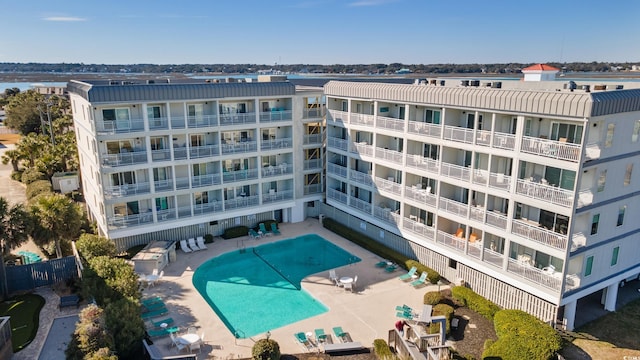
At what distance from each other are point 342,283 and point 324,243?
8.06 meters

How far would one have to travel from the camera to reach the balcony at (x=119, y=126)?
31625 mm

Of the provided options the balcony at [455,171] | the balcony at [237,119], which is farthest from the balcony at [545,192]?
the balcony at [237,119]

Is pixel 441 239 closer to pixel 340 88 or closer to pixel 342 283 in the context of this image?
pixel 342 283

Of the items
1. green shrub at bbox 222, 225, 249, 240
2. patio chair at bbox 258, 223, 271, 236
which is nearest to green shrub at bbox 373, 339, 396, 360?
patio chair at bbox 258, 223, 271, 236

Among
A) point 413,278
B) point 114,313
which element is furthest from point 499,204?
point 114,313

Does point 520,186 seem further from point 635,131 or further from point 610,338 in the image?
point 610,338

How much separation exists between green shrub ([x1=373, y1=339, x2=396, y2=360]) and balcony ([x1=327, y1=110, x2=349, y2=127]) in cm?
1998

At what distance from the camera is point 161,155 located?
112 ft

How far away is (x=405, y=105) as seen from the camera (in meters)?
31.4

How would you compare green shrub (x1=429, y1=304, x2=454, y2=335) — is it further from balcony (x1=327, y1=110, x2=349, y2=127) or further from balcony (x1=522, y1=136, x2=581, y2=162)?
balcony (x1=327, y1=110, x2=349, y2=127)

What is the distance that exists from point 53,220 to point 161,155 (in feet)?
28.4

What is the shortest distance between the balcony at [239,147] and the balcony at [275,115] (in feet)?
7.42

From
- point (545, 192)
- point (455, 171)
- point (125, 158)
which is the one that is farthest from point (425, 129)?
point (125, 158)

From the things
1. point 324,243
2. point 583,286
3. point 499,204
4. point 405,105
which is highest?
point 405,105
